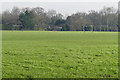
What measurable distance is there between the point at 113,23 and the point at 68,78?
266 ft

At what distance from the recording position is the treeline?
3078 inches

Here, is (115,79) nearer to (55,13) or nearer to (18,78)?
(18,78)

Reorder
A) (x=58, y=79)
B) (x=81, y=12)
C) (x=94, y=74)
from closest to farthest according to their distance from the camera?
(x=58, y=79) < (x=94, y=74) < (x=81, y=12)

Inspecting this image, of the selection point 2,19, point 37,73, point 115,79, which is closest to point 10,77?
point 37,73

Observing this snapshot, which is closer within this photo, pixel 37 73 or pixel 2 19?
pixel 37 73

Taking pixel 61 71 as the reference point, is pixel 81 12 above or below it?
above

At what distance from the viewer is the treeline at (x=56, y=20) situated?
257 ft

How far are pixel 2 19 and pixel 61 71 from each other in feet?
246

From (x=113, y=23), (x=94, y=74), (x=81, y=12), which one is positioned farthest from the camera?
(x=81, y=12)

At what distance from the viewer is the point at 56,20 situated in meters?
87.1

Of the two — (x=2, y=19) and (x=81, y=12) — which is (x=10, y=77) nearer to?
(x=2, y=19)

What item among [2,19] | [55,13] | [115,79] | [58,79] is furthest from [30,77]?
[55,13]

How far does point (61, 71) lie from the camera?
21.2ft

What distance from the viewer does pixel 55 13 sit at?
92500 millimetres
